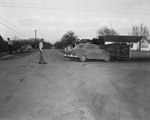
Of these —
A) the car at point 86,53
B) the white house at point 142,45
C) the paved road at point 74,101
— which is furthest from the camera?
the white house at point 142,45

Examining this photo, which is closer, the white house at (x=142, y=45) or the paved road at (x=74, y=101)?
the paved road at (x=74, y=101)

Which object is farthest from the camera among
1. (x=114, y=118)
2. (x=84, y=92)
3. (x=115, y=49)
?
(x=115, y=49)

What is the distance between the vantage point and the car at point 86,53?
53.6 ft

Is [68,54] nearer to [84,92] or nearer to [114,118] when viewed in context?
[84,92]

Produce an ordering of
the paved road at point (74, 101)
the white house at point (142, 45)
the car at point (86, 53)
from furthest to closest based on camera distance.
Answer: the white house at point (142, 45), the car at point (86, 53), the paved road at point (74, 101)

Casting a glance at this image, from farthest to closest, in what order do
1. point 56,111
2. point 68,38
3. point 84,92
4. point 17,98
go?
1. point 68,38
2. point 84,92
3. point 17,98
4. point 56,111

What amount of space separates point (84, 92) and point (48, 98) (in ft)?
4.19

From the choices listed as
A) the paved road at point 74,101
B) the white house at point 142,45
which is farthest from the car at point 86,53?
the white house at point 142,45

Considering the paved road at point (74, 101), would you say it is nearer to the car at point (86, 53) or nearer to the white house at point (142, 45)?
the car at point (86, 53)

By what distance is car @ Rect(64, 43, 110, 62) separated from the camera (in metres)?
16.3

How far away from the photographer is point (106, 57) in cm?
1738

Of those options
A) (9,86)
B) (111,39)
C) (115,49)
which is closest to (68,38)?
(111,39)

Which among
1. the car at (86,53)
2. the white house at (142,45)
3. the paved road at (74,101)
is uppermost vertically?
the white house at (142,45)

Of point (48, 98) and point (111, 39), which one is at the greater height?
point (111, 39)
